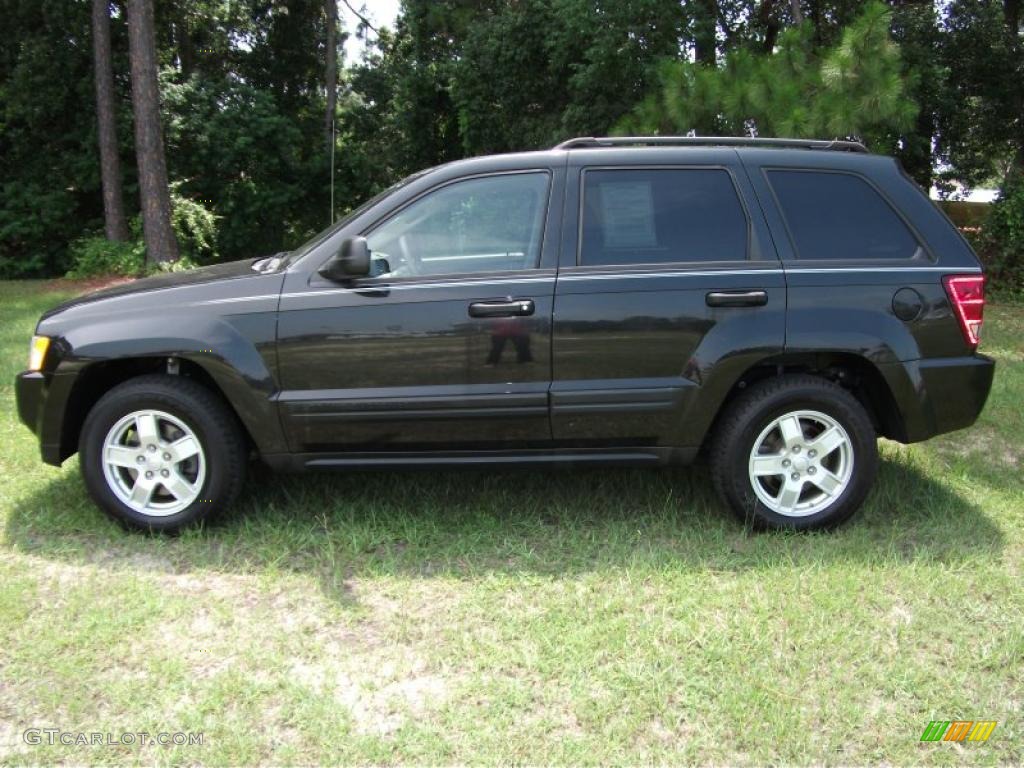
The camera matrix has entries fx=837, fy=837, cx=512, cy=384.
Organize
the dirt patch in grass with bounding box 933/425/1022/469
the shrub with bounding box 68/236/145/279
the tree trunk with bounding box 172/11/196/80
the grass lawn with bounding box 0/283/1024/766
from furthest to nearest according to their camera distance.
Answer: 1. the tree trunk with bounding box 172/11/196/80
2. the shrub with bounding box 68/236/145/279
3. the dirt patch in grass with bounding box 933/425/1022/469
4. the grass lawn with bounding box 0/283/1024/766

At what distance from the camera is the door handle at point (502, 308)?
12.5 ft

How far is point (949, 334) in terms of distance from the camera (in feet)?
12.9

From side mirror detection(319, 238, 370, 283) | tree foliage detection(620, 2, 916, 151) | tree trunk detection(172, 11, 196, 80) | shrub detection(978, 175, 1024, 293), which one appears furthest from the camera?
tree trunk detection(172, 11, 196, 80)

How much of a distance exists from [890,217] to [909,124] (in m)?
4.82

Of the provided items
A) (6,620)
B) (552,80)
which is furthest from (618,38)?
(6,620)

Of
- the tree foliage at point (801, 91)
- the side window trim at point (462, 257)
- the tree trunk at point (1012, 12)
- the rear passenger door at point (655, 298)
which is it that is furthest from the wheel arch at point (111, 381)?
the tree trunk at point (1012, 12)

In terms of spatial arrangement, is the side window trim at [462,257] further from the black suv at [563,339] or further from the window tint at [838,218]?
the window tint at [838,218]

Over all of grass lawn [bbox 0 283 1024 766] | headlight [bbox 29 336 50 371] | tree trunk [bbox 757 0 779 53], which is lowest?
grass lawn [bbox 0 283 1024 766]

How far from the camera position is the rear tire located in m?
3.96

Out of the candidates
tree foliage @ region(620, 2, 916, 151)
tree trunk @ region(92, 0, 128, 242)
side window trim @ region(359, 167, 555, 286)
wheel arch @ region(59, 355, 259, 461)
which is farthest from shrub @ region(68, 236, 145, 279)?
side window trim @ region(359, 167, 555, 286)

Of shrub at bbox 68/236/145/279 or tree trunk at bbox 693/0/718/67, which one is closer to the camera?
shrub at bbox 68/236/145/279

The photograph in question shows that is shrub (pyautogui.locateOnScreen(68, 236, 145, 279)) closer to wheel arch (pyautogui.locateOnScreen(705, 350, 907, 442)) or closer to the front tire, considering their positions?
the front tire

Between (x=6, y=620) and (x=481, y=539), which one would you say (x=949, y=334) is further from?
(x=6, y=620)

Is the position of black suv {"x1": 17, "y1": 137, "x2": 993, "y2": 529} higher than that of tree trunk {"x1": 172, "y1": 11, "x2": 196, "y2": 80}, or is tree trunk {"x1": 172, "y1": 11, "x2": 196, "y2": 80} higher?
tree trunk {"x1": 172, "y1": 11, "x2": 196, "y2": 80}
